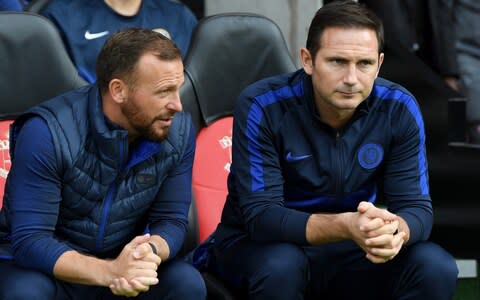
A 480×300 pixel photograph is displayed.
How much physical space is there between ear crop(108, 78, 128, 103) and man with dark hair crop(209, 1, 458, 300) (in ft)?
1.52

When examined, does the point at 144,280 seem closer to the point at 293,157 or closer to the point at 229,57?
the point at 293,157

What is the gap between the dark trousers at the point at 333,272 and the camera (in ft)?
13.5

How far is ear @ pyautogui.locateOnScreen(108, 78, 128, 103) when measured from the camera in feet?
13.7

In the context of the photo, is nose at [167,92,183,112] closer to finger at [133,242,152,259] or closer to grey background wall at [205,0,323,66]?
finger at [133,242,152,259]

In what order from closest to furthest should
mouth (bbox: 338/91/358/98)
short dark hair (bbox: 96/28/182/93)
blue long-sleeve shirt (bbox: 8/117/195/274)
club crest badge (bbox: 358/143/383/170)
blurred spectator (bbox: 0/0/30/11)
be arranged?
blue long-sleeve shirt (bbox: 8/117/195/274), short dark hair (bbox: 96/28/182/93), mouth (bbox: 338/91/358/98), club crest badge (bbox: 358/143/383/170), blurred spectator (bbox: 0/0/30/11)

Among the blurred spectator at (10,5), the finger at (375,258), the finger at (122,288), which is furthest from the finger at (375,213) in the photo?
the blurred spectator at (10,5)

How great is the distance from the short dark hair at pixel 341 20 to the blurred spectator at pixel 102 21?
1.05 m

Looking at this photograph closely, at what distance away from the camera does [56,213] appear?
410 cm

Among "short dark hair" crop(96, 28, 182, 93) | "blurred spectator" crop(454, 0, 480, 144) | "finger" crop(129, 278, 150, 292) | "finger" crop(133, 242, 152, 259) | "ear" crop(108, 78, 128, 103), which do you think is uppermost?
"short dark hair" crop(96, 28, 182, 93)

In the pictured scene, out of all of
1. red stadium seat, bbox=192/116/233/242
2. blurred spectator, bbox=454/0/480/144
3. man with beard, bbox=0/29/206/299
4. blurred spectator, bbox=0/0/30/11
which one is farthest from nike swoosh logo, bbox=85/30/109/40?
blurred spectator, bbox=454/0/480/144

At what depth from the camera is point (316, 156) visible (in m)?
4.38

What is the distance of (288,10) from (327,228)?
2239 millimetres

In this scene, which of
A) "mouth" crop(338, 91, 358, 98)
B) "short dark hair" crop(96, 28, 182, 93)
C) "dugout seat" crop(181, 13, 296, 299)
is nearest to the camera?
"short dark hair" crop(96, 28, 182, 93)

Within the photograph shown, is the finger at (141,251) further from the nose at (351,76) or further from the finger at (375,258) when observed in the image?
the nose at (351,76)
